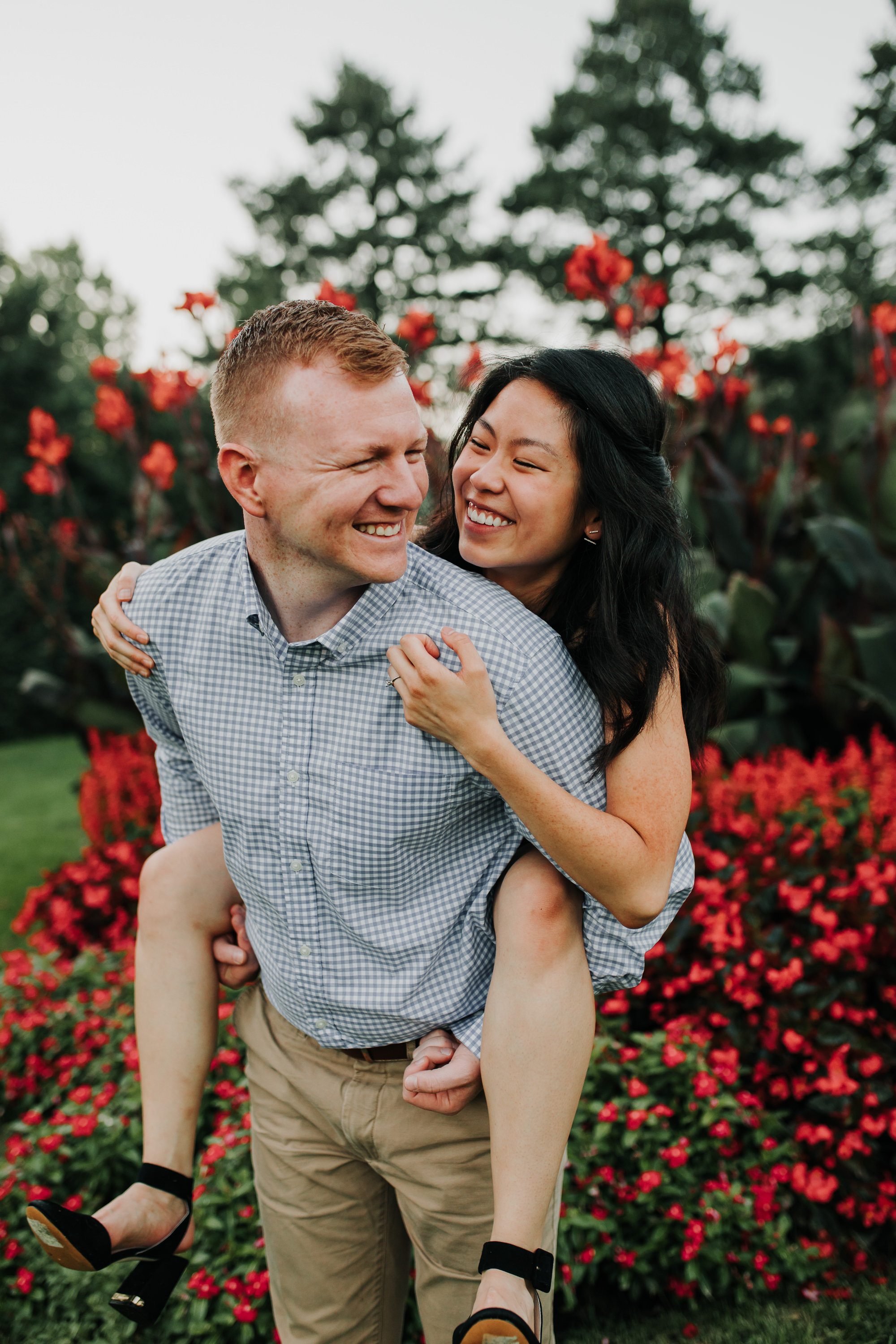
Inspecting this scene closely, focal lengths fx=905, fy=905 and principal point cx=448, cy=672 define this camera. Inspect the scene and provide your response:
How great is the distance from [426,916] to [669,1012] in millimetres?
1631


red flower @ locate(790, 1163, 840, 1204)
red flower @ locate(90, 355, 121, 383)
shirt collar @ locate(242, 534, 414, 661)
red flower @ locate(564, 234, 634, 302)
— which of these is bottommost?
red flower @ locate(790, 1163, 840, 1204)

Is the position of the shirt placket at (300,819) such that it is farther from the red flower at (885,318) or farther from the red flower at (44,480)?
the red flower at (885,318)

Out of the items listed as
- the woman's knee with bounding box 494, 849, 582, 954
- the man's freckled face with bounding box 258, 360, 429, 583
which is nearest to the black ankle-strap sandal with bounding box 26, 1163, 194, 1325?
the woman's knee with bounding box 494, 849, 582, 954

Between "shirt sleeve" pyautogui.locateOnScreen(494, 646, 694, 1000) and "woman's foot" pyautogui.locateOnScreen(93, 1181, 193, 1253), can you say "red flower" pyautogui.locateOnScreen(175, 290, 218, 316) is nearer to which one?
"shirt sleeve" pyautogui.locateOnScreen(494, 646, 694, 1000)

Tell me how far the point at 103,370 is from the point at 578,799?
13.7 ft

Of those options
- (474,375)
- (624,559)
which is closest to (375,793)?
(624,559)

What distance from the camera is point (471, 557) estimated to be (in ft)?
5.39

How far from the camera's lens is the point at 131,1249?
1521 mm

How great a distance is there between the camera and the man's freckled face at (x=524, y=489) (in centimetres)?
160

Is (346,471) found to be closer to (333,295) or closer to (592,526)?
(592,526)

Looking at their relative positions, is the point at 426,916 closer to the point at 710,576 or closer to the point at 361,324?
the point at 361,324

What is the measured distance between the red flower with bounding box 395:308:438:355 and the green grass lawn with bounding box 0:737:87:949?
3.49m

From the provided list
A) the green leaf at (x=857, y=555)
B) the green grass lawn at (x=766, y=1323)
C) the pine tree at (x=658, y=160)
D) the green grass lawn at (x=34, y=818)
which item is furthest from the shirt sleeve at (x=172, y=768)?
the pine tree at (x=658, y=160)

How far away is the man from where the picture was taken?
52.6 inches
